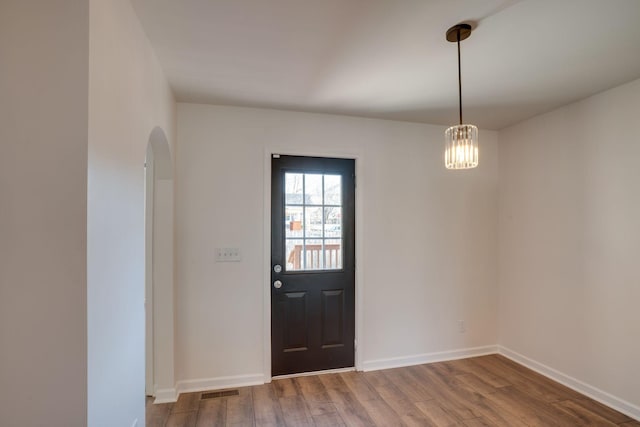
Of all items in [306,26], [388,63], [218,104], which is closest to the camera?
[306,26]

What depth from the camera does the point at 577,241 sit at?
279cm

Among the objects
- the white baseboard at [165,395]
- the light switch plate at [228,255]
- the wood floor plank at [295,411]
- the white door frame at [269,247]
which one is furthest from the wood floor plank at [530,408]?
the white baseboard at [165,395]

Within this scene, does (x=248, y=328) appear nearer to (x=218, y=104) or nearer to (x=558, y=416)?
(x=218, y=104)

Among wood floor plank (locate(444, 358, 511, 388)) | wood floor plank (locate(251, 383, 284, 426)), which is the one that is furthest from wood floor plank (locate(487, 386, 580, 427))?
wood floor plank (locate(251, 383, 284, 426))

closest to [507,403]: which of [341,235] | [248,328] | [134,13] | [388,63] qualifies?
[341,235]

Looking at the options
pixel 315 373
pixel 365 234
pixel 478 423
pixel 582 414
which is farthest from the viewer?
pixel 365 234

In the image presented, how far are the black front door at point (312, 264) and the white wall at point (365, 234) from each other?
0.39 ft

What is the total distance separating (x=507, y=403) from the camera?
2564 mm

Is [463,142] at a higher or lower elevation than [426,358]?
higher

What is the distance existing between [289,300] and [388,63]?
2136 millimetres

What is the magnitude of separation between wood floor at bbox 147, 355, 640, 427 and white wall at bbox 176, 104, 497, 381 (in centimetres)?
28

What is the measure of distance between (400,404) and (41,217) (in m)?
2.65

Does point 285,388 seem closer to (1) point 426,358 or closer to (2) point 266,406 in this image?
(2) point 266,406

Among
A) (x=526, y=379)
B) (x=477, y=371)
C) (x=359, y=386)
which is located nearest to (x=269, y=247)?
(x=359, y=386)
